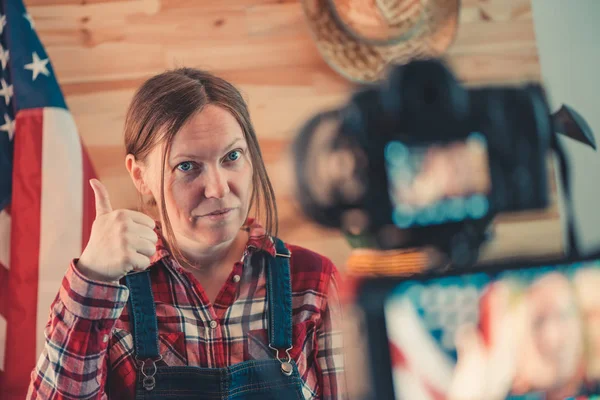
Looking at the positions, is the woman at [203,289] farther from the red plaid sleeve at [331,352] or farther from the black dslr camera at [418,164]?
the black dslr camera at [418,164]

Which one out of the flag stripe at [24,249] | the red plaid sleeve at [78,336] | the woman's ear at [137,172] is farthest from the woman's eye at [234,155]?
the flag stripe at [24,249]

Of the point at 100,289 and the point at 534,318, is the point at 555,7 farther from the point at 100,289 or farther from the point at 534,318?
the point at 100,289

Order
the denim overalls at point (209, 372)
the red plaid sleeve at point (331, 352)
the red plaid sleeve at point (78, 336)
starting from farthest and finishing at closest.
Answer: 1. the red plaid sleeve at point (331, 352)
2. the denim overalls at point (209, 372)
3. the red plaid sleeve at point (78, 336)

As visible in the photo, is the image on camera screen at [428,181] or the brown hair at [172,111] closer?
the brown hair at [172,111]

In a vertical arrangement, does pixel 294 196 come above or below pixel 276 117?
below

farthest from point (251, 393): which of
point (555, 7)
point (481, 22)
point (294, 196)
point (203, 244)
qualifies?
point (555, 7)

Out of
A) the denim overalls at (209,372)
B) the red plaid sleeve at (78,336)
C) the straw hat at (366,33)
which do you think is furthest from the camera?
the straw hat at (366,33)

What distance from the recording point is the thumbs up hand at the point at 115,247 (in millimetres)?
771

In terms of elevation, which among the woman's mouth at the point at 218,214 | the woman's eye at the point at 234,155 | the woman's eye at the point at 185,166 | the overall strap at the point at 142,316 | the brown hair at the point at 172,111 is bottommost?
the overall strap at the point at 142,316

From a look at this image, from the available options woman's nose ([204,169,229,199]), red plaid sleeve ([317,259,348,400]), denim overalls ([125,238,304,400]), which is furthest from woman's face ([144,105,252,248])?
red plaid sleeve ([317,259,348,400])

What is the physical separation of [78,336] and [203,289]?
0.21 metres

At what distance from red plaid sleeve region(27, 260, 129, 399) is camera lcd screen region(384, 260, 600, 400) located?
41 centimetres

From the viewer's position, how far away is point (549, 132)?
3.75ft

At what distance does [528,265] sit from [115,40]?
80 centimetres
